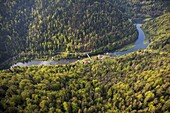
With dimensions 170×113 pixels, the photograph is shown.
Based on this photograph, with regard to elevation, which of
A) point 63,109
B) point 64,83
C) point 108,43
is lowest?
point 63,109

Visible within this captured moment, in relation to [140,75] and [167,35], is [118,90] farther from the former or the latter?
[167,35]

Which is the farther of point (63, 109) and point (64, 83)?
point (64, 83)

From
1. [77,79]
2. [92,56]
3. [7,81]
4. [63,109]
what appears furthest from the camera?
[92,56]

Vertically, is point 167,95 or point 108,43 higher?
point 108,43

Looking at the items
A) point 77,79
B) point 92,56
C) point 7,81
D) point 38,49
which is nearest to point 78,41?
point 92,56

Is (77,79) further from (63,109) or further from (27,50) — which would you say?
(27,50)

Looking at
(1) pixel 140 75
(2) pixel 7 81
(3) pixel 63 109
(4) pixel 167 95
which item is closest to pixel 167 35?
(1) pixel 140 75

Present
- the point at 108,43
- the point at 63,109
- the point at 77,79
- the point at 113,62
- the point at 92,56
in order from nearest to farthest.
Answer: the point at 63,109 → the point at 77,79 → the point at 113,62 → the point at 92,56 → the point at 108,43
